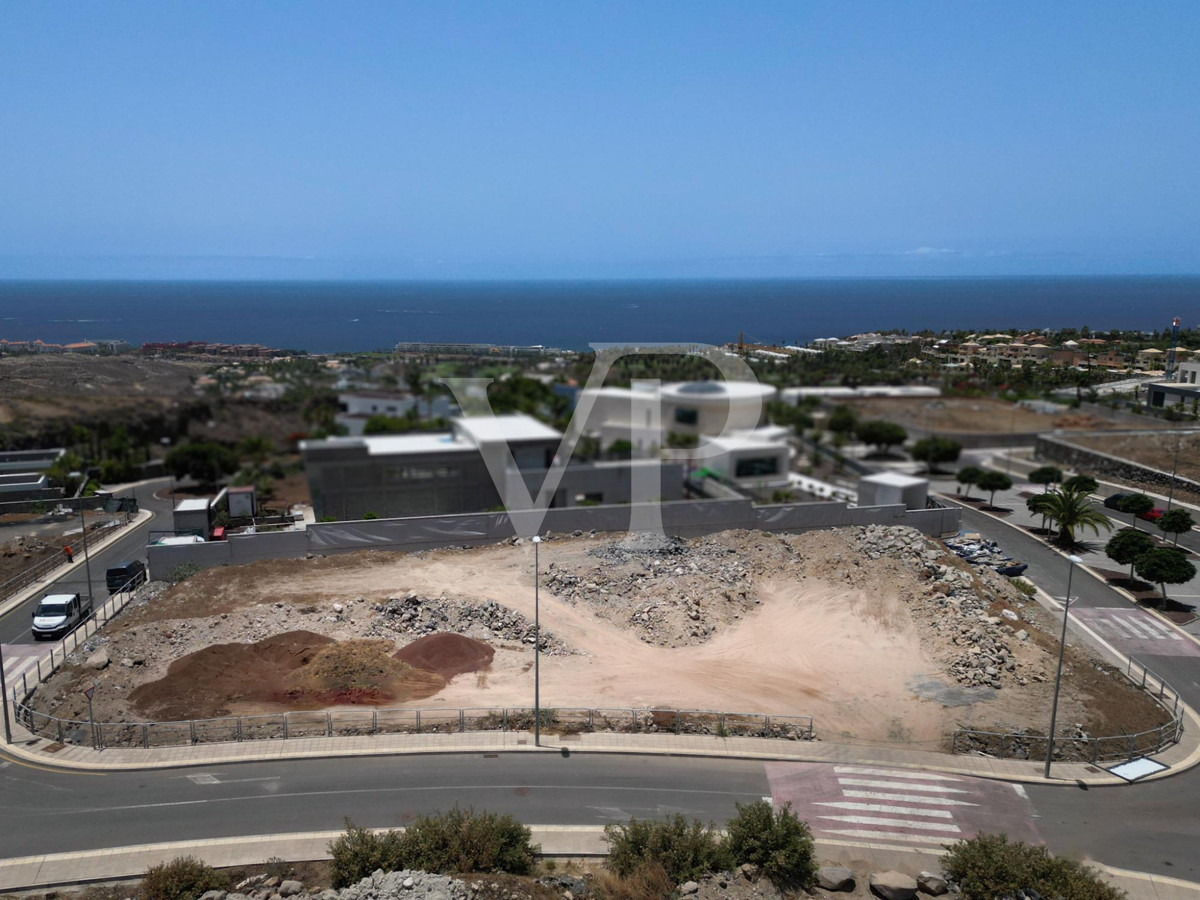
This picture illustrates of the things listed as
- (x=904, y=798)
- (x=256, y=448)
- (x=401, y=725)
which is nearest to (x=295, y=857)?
(x=401, y=725)

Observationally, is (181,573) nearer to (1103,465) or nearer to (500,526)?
(500,526)

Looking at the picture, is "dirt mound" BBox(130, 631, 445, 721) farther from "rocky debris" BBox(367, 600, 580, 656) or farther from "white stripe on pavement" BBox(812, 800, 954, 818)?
"white stripe on pavement" BBox(812, 800, 954, 818)

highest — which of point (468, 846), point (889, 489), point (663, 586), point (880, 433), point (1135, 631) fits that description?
point (880, 433)

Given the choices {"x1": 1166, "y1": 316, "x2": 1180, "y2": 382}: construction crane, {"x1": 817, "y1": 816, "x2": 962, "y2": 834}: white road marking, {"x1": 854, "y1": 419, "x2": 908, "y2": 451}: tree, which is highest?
{"x1": 1166, "y1": 316, "x2": 1180, "y2": 382}: construction crane

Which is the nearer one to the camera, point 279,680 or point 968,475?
point 279,680

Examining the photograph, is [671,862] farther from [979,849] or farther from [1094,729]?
[1094,729]

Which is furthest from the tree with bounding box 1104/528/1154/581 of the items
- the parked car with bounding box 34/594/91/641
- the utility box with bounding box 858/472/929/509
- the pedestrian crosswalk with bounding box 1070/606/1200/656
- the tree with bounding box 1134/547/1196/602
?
→ the parked car with bounding box 34/594/91/641
